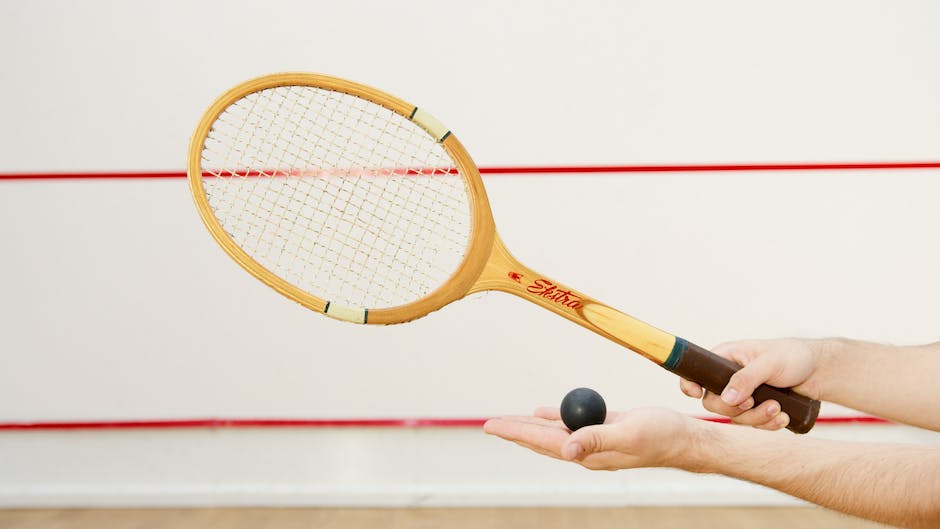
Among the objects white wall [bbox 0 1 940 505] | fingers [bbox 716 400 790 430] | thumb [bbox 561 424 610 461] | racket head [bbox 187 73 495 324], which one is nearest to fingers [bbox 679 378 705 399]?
fingers [bbox 716 400 790 430]

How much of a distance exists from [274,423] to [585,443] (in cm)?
101

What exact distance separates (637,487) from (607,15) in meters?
1.00

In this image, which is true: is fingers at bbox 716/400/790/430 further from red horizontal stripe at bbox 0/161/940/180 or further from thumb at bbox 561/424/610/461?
red horizontal stripe at bbox 0/161/940/180

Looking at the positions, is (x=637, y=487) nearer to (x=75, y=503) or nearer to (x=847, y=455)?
(x=847, y=455)

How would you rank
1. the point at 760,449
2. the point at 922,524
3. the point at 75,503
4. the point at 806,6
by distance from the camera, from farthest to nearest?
the point at 75,503
the point at 806,6
the point at 760,449
the point at 922,524

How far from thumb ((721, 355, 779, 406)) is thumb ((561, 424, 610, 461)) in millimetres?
218

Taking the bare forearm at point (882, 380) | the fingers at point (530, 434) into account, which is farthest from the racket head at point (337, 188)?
the bare forearm at point (882, 380)

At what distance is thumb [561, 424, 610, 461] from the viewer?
0.86 meters

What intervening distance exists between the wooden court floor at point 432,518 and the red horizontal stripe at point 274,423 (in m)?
0.18

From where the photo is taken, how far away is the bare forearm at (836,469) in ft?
2.63

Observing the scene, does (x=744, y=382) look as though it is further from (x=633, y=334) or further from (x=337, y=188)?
(x=337, y=188)

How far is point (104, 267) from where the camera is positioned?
169 centimetres

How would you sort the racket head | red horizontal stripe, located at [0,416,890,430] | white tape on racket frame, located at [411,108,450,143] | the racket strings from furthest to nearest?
red horizontal stripe, located at [0,416,890,430] < the racket strings < the racket head < white tape on racket frame, located at [411,108,450,143]

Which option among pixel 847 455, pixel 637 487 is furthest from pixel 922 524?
pixel 637 487
